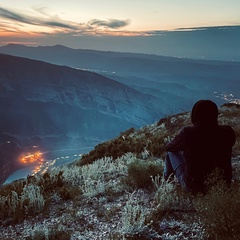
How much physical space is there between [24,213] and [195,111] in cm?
409

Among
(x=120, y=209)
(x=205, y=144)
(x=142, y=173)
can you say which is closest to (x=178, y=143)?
(x=205, y=144)

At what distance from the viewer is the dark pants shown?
6371 mm

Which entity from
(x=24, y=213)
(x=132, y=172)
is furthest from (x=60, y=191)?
(x=132, y=172)

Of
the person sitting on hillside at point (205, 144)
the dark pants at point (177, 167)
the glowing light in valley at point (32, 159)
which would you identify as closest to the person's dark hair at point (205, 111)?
the person sitting on hillside at point (205, 144)

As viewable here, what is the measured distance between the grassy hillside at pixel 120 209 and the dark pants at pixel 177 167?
0.73ft

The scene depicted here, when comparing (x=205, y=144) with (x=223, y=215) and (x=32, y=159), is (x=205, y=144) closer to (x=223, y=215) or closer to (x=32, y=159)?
(x=223, y=215)

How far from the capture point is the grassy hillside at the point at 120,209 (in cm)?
473

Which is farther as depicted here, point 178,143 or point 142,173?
point 142,173

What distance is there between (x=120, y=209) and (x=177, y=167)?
1.43 m

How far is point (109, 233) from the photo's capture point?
223 inches

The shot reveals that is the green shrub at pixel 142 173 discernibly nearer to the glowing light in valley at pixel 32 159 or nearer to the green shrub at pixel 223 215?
the green shrub at pixel 223 215

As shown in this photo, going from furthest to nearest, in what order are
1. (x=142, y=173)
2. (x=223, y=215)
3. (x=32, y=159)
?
(x=32, y=159) < (x=142, y=173) < (x=223, y=215)

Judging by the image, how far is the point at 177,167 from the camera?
6.88 m

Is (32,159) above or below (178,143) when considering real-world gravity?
below
